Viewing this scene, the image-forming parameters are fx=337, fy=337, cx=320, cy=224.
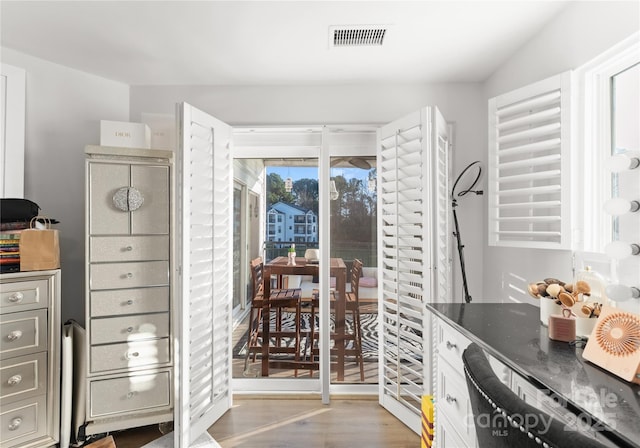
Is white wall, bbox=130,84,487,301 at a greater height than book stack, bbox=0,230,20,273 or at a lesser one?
greater

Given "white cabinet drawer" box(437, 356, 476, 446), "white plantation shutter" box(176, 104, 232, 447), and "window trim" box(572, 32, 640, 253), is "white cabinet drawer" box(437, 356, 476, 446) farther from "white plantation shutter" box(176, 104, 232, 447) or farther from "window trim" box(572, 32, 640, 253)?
"white plantation shutter" box(176, 104, 232, 447)

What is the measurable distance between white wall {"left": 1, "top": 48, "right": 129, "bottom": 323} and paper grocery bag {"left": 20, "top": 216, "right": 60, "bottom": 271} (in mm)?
518

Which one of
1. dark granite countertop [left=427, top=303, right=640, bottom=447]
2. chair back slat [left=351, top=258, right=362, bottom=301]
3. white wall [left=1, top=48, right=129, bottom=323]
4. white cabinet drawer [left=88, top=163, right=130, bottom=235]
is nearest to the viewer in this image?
dark granite countertop [left=427, top=303, right=640, bottom=447]

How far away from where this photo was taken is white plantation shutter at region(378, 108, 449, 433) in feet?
7.18

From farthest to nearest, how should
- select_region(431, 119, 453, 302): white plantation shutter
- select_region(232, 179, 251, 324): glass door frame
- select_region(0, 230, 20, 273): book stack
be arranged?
select_region(232, 179, 251, 324): glass door frame, select_region(431, 119, 453, 302): white plantation shutter, select_region(0, 230, 20, 273): book stack

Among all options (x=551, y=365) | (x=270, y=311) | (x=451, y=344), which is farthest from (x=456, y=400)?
(x=270, y=311)

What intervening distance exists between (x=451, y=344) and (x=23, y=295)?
232cm

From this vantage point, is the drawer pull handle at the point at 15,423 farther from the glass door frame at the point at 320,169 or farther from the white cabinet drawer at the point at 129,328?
the glass door frame at the point at 320,169

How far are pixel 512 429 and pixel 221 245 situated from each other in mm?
2146

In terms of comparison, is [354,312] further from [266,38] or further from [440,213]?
[266,38]

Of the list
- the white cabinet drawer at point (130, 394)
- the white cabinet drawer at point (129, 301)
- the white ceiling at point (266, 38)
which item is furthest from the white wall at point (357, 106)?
the white cabinet drawer at point (130, 394)

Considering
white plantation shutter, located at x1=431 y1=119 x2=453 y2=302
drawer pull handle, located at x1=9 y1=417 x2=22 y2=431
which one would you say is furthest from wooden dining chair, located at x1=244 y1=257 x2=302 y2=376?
drawer pull handle, located at x1=9 y1=417 x2=22 y2=431

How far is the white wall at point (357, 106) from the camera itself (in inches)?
105

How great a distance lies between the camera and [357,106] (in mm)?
2717
